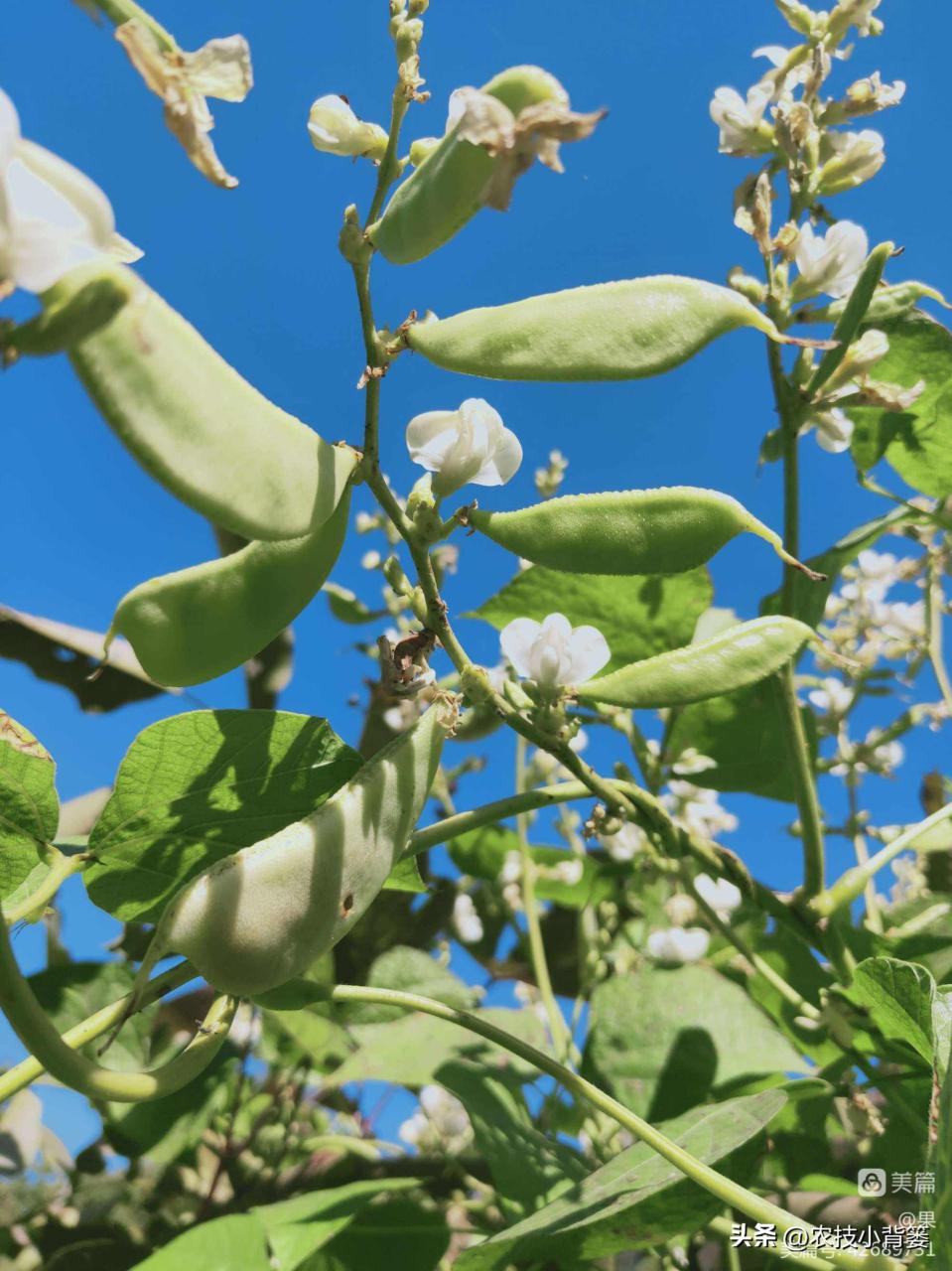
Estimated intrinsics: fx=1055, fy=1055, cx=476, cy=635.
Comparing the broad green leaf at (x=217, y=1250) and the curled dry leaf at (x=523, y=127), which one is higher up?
the curled dry leaf at (x=523, y=127)

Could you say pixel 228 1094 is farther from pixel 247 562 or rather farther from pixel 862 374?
pixel 862 374

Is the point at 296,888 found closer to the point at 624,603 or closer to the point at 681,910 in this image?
the point at 624,603

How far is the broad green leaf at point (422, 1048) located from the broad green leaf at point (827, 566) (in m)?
0.63

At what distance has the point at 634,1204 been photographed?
0.88 m

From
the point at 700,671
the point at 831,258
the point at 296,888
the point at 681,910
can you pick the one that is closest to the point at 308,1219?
the point at 296,888

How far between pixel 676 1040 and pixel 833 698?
82 centimetres

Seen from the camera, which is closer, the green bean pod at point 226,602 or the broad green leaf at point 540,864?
the green bean pod at point 226,602

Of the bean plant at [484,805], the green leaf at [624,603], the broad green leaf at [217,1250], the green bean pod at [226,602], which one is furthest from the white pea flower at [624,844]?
the green bean pod at [226,602]

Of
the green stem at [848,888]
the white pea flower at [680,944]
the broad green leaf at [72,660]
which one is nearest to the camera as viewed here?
the green stem at [848,888]

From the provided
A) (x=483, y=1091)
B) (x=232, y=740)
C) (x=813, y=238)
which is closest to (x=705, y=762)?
(x=483, y=1091)

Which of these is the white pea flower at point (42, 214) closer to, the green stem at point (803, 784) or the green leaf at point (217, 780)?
the green leaf at point (217, 780)

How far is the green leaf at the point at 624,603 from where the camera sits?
50.5 inches

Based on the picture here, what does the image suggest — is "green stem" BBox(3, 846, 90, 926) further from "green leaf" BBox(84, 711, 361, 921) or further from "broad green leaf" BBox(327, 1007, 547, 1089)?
"broad green leaf" BBox(327, 1007, 547, 1089)

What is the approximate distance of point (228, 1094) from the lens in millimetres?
1690
